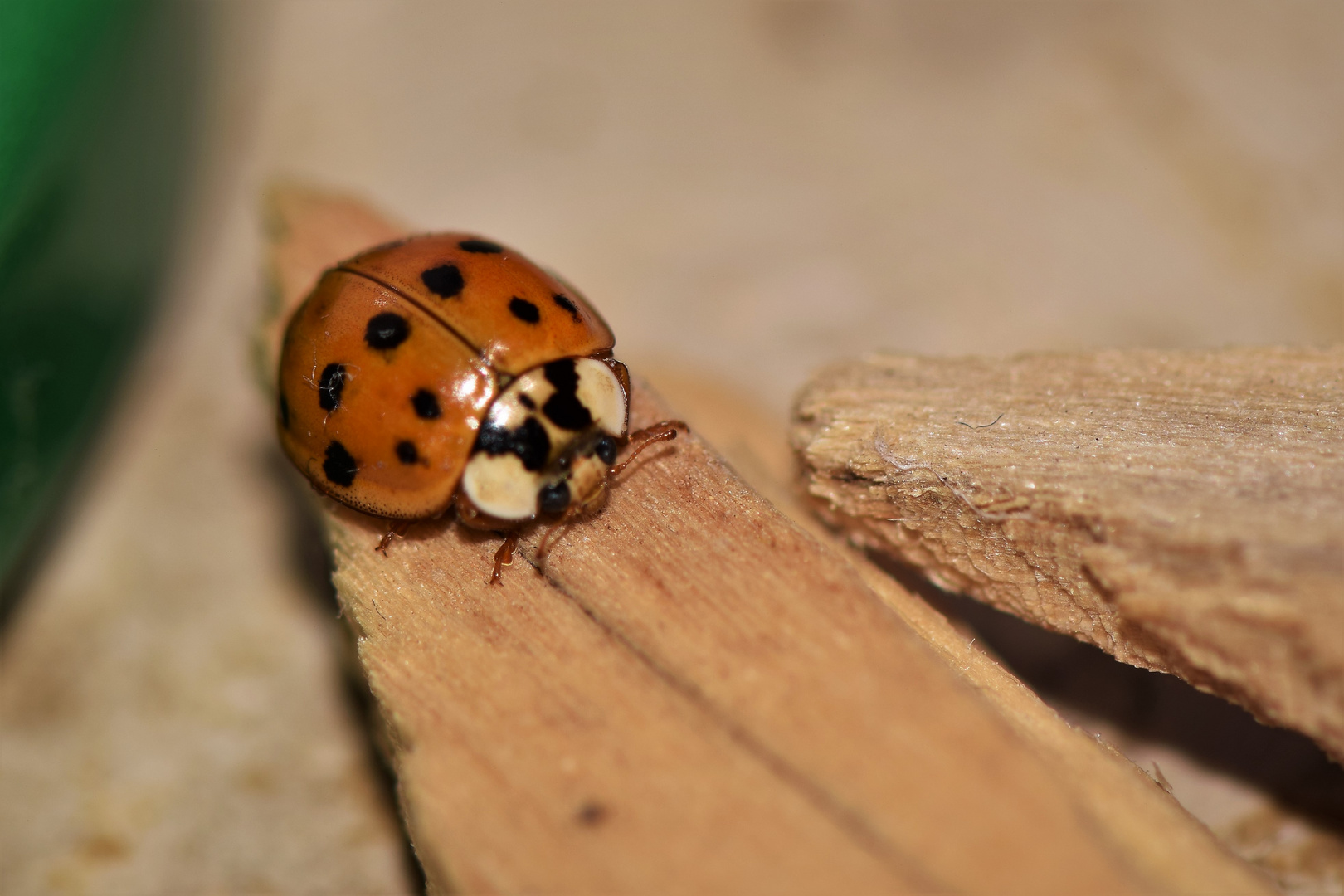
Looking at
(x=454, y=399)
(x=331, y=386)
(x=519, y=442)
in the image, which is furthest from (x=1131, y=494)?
(x=331, y=386)

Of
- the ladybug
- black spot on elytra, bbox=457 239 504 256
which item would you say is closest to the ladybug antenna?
the ladybug

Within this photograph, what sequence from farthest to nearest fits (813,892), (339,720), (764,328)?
1. (764,328)
2. (339,720)
3. (813,892)

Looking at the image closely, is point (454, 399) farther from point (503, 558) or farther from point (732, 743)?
point (732, 743)

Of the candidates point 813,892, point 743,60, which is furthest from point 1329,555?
point 743,60

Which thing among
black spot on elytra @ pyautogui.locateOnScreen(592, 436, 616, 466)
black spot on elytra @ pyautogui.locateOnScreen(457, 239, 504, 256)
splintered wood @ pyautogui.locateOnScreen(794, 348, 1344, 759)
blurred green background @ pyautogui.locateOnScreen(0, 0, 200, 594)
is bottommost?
blurred green background @ pyautogui.locateOnScreen(0, 0, 200, 594)

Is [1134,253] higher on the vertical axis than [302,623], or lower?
higher

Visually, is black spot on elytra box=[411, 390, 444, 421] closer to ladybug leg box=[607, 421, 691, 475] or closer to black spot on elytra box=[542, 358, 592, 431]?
black spot on elytra box=[542, 358, 592, 431]

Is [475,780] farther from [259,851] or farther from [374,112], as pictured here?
[374,112]
